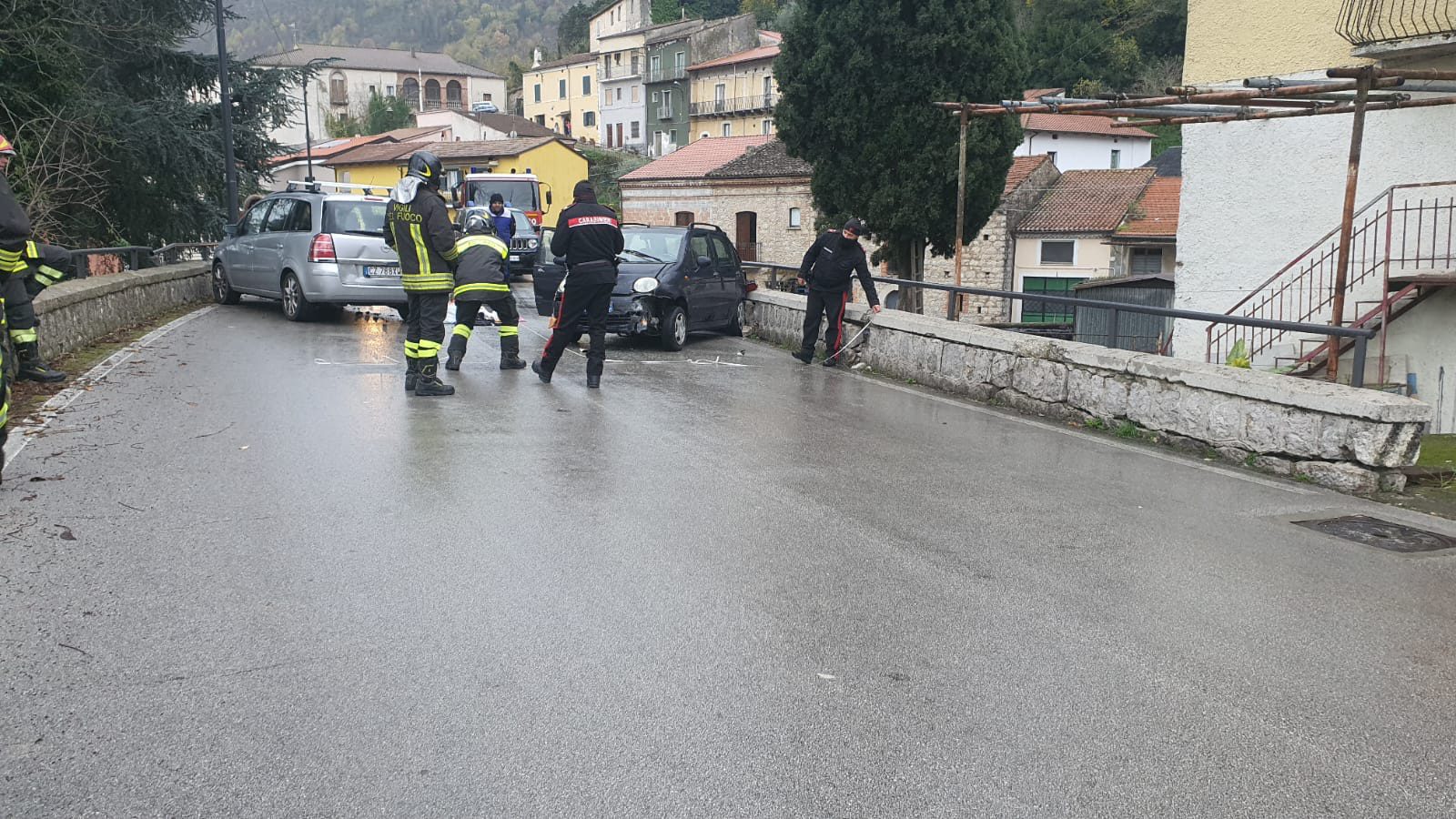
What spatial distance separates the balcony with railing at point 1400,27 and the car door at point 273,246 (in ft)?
41.9

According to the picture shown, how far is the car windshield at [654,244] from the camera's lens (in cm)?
1409

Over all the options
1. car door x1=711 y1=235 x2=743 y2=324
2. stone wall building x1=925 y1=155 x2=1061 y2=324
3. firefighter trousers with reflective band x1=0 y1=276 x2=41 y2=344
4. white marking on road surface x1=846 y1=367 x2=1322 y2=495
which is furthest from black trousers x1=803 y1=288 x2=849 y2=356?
stone wall building x1=925 y1=155 x2=1061 y2=324

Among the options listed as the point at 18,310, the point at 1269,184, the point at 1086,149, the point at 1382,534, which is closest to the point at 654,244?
the point at 18,310

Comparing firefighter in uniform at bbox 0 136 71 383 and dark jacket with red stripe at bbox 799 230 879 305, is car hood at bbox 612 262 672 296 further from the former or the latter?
firefighter in uniform at bbox 0 136 71 383

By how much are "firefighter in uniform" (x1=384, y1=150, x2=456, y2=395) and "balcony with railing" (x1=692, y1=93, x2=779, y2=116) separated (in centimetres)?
6235

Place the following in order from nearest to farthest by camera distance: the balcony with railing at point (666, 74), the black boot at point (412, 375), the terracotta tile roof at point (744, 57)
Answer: the black boot at point (412, 375)
the terracotta tile roof at point (744, 57)
the balcony with railing at point (666, 74)

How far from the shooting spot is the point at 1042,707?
384 cm

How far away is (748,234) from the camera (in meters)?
49.7

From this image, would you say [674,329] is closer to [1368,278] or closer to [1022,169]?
[1368,278]

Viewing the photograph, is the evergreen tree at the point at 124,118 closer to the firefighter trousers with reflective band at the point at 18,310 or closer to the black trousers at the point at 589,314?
the firefighter trousers with reflective band at the point at 18,310

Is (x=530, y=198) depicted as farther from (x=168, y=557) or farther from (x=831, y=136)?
(x=168, y=557)

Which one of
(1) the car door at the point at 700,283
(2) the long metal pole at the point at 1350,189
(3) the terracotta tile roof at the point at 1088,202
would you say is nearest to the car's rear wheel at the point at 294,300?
(1) the car door at the point at 700,283

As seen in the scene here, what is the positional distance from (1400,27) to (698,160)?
41680 millimetres

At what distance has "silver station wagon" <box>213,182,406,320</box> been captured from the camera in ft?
46.6
